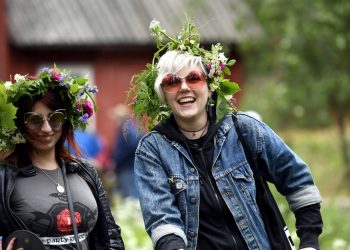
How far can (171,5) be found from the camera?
22.2 meters

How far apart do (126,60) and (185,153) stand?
16.1 m

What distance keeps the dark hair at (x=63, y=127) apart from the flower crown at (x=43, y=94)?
0.9 inches

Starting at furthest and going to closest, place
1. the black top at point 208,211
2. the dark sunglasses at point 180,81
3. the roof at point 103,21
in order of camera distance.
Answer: the roof at point 103,21, the dark sunglasses at point 180,81, the black top at point 208,211

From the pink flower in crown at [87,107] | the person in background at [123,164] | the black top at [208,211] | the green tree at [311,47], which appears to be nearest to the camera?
the black top at [208,211]

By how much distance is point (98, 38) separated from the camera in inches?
820

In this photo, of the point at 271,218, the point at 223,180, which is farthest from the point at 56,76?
the point at 271,218

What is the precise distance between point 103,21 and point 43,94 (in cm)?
1596

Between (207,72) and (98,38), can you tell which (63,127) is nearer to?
(207,72)

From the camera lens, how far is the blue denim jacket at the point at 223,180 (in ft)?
17.2

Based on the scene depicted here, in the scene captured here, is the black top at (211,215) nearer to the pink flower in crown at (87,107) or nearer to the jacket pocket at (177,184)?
the jacket pocket at (177,184)

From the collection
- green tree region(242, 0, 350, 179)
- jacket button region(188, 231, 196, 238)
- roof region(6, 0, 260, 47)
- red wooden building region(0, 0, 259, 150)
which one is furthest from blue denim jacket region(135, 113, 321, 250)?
red wooden building region(0, 0, 259, 150)

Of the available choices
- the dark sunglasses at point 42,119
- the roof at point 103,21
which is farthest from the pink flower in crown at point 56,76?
the roof at point 103,21

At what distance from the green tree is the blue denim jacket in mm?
9266

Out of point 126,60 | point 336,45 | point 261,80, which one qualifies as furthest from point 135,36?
point 261,80
